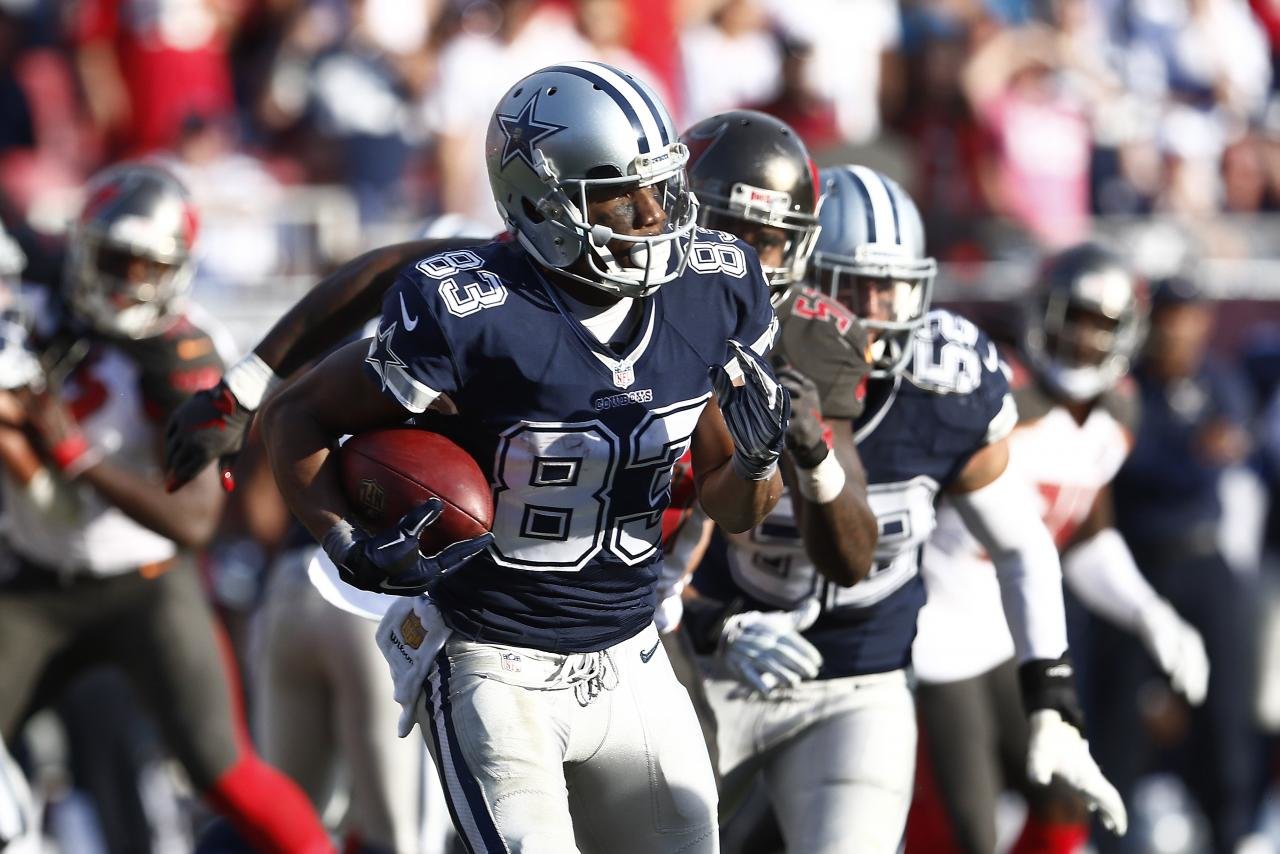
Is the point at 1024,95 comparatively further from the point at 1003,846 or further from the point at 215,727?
the point at 215,727

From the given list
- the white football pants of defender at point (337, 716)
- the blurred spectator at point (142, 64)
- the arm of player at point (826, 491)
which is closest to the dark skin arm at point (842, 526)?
the arm of player at point (826, 491)

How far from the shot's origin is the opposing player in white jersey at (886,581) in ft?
13.9

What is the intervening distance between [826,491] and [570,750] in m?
0.67

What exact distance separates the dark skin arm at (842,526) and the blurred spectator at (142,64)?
5.42 meters

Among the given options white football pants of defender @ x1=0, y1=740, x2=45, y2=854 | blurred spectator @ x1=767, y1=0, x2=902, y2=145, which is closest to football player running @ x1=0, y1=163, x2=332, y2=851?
white football pants of defender @ x1=0, y1=740, x2=45, y2=854

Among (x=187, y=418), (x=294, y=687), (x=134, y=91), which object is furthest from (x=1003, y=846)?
(x=134, y=91)

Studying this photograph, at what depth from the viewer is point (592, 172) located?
3.46 m

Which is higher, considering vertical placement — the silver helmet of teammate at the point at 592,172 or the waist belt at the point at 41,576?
the silver helmet of teammate at the point at 592,172

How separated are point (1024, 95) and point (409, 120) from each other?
106 inches

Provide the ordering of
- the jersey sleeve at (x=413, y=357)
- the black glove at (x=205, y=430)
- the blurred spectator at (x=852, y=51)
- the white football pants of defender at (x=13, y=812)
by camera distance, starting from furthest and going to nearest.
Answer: the blurred spectator at (x=852, y=51)
the white football pants of defender at (x=13, y=812)
the black glove at (x=205, y=430)
the jersey sleeve at (x=413, y=357)

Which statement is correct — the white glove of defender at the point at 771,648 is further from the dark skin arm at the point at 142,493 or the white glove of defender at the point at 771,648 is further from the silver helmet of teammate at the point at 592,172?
the dark skin arm at the point at 142,493

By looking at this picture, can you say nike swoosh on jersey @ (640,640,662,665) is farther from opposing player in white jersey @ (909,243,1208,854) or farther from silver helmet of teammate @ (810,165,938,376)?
opposing player in white jersey @ (909,243,1208,854)

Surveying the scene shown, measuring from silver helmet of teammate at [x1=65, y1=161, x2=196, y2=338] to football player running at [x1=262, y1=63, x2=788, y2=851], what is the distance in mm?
1928

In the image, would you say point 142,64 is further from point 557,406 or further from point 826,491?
point 557,406
